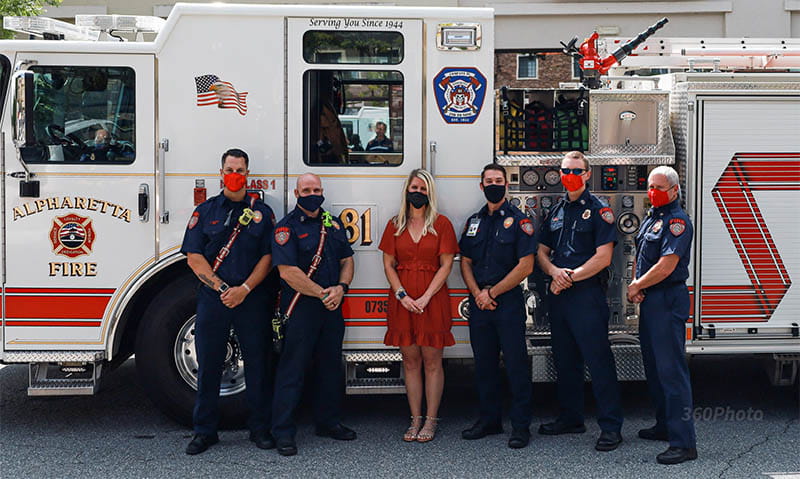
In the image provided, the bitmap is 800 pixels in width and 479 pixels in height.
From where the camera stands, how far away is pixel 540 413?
263 inches

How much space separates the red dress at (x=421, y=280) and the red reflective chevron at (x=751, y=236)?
72.5 inches

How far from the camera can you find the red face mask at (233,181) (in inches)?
222

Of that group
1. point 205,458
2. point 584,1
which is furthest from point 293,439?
point 584,1

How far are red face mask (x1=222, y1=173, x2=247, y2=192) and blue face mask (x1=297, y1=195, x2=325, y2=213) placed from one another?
0.39m

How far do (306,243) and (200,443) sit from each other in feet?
4.75

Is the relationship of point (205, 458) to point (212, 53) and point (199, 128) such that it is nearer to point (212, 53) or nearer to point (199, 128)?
point (199, 128)

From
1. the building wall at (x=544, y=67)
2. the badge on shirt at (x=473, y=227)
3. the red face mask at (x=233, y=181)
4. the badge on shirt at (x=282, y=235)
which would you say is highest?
the building wall at (x=544, y=67)

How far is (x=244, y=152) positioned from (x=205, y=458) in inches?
77.7

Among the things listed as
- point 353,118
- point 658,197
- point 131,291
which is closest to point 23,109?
point 131,291

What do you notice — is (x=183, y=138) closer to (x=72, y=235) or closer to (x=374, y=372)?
(x=72, y=235)

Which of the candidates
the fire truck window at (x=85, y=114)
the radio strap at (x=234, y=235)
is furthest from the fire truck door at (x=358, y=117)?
the fire truck window at (x=85, y=114)

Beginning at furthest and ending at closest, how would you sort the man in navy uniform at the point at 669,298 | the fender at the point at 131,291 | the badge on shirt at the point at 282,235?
the fender at the point at 131,291 → the badge on shirt at the point at 282,235 → the man in navy uniform at the point at 669,298

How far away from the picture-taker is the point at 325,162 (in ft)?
19.8

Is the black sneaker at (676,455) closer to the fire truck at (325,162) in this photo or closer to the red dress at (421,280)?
the fire truck at (325,162)
